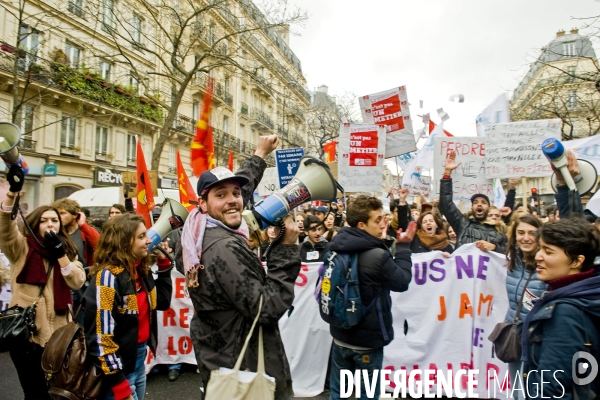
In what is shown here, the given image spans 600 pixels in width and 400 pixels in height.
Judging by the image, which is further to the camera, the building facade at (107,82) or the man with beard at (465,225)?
the building facade at (107,82)

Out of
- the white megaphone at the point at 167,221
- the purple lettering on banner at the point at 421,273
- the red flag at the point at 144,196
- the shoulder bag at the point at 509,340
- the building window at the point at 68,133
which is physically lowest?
the shoulder bag at the point at 509,340

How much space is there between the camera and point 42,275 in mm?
2943

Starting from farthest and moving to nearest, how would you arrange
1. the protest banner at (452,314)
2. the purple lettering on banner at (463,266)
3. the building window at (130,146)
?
the building window at (130,146) → the purple lettering on banner at (463,266) → the protest banner at (452,314)

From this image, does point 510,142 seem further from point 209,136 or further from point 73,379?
point 73,379

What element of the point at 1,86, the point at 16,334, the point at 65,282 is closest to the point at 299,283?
the point at 65,282

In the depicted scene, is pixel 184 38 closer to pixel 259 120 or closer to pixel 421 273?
pixel 421 273

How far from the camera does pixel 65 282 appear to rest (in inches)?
119

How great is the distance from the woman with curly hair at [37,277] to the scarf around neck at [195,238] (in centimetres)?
143

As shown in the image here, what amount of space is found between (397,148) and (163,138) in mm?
7526

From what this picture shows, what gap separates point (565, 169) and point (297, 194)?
85.5 inches

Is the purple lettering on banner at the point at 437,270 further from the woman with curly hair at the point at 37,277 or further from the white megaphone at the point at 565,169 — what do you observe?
the woman with curly hair at the point at 37,277

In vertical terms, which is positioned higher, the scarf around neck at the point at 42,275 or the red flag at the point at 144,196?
the red flag at the point at 144,196

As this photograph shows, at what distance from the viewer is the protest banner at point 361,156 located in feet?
20.5

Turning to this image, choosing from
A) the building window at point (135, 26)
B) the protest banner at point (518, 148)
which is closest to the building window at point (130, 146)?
the building window at point (135, 26)
